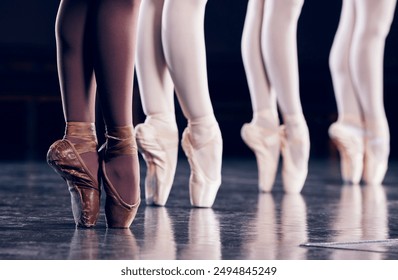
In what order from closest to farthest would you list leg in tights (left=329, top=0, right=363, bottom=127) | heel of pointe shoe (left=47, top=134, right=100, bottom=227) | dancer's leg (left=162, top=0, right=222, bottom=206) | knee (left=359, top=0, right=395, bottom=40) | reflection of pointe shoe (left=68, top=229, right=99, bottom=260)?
reflection of pointe shoe (left=68, top=229, right=99, bottom=260)
heel of pointe shoe (left=47, top=134, right=100, bottom=227)
dancer's leg (left=162, top=0, right=222, bottom=206)
knee (left=359, top=0, right=395, bottom=40)
leg in tights (left=329, top=0, right=363, bottom=127)

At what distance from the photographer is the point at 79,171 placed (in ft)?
4.76

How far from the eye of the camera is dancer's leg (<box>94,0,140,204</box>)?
4.75ft

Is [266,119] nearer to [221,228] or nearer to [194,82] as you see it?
[194,82]

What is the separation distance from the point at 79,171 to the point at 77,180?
0.06 ft

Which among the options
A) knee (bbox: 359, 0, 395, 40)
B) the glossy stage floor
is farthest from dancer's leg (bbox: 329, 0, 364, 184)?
the glossy stage floor

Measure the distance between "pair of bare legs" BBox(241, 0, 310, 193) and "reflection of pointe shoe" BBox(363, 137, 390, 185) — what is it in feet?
1.43

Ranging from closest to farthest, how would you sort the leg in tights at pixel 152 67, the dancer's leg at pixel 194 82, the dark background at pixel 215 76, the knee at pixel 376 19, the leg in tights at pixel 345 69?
1. the dancer's leg at pixel 194 82
2. the leg in tights at pixel 152 67
3. the knee at pixel 376 19
4. the leg in tights at pixel 345 69
5. the dark background at pixel 215 76

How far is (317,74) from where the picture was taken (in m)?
5.14

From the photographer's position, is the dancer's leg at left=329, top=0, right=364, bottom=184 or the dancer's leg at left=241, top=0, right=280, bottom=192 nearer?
the dancer's leg at left=241, top=0, right=280, bottom=192

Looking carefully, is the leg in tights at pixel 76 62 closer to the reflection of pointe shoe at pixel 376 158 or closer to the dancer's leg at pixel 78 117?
the dancer's leg at pixel 78 117

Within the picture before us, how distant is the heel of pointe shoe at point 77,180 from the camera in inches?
56.7

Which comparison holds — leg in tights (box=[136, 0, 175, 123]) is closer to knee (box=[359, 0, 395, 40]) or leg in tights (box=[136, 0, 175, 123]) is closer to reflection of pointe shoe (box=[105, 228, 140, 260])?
reflection of pointe shoe (box=[105, 228, 140, 260])

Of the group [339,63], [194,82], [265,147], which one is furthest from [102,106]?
[339,63]

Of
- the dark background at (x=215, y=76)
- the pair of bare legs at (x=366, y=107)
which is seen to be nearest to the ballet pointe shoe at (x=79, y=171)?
the pair of bare legs at (x=366, y=107)
